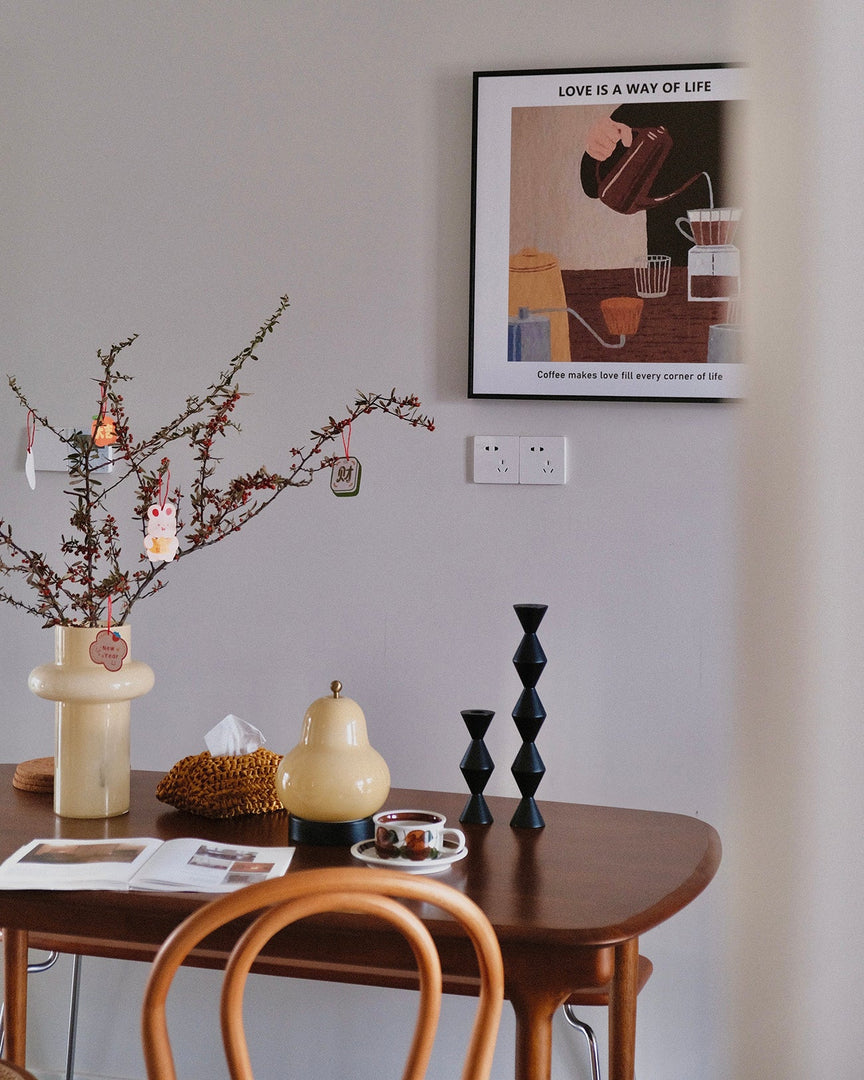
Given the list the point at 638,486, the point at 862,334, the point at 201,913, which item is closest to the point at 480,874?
the point at 201,913

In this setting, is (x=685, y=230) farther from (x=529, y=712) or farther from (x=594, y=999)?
(x=594, y=999)

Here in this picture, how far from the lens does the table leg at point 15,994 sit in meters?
1.76

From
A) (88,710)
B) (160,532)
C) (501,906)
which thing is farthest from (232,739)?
(501,906)

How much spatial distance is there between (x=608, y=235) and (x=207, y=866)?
1254mm

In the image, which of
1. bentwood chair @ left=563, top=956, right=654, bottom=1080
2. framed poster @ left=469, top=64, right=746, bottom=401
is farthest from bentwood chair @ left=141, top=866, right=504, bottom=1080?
framed poster @ left=469, top=64, right=746, bottom=401

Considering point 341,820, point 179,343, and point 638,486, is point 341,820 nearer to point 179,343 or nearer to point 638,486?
point 638,486

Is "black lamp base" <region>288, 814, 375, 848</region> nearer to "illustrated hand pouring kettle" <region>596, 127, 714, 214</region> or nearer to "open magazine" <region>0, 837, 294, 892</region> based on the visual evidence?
"open magazine" <region>0, 837, 294, 892</region>

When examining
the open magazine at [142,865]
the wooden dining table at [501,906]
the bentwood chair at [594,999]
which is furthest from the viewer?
the bentwood chair at [594,999]

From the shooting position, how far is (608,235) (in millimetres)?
1991

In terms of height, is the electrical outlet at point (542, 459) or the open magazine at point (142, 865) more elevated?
the electrical outlet at point (542, 459)

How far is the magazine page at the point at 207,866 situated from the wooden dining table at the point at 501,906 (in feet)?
0.07

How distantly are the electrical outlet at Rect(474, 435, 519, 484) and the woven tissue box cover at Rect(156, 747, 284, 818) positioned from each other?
2.20 feet

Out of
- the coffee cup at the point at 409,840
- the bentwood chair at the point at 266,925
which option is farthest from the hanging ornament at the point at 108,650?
the bentwood chair at the point at 266,925

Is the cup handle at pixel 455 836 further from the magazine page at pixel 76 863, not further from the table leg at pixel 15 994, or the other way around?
the table leg at pixel 15 994
